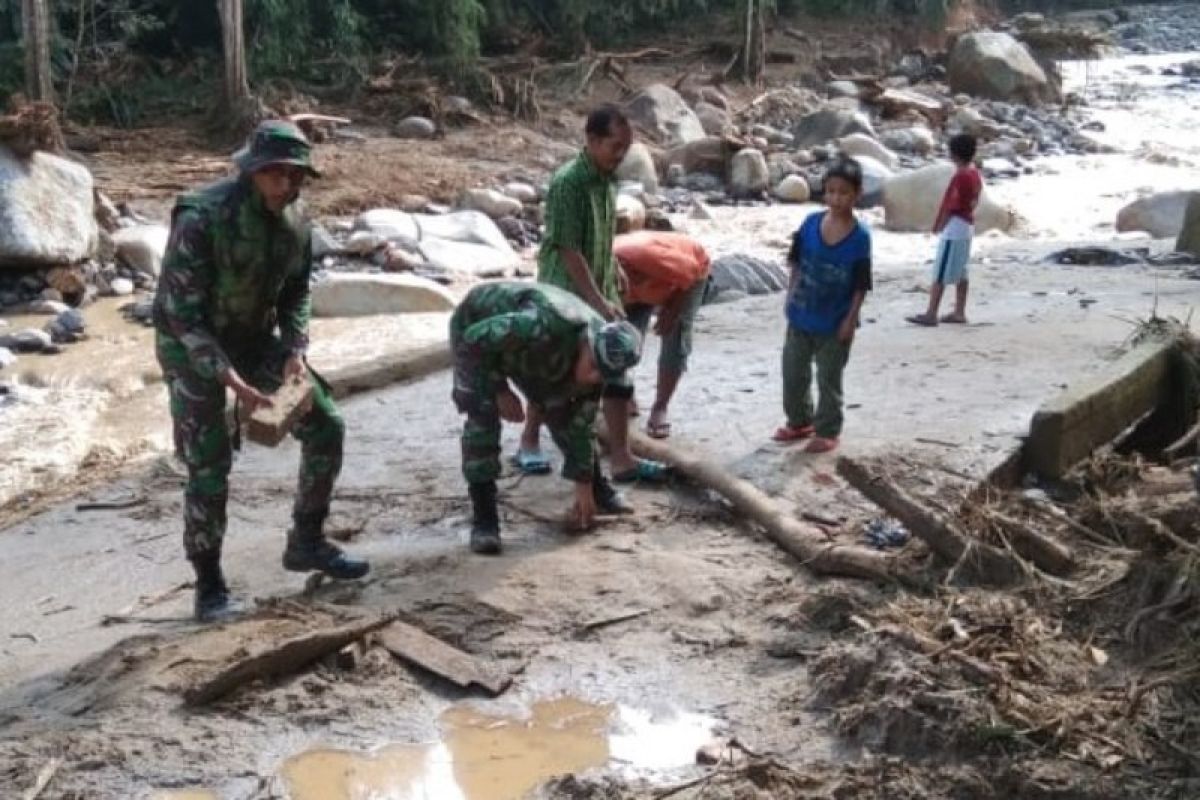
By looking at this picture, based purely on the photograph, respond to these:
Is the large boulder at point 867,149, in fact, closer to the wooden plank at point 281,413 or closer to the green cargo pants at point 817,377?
the green cargo pants at point 817,377

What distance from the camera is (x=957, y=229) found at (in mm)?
9258

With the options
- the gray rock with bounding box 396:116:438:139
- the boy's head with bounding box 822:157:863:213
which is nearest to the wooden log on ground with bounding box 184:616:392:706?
the boy's head with bounding box 822:157:863:213

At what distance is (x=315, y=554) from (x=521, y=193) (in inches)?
444

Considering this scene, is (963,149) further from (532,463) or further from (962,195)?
(532,463)

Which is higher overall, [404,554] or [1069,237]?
[404,554]

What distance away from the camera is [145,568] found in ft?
18.4

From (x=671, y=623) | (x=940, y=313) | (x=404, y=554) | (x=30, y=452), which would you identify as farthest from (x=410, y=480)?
(x=940, y=313)

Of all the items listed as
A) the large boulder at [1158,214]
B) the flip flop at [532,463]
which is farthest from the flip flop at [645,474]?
the large boulder at [1158,214]

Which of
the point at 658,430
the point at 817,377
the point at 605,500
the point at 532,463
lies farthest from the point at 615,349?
the point at 658,430

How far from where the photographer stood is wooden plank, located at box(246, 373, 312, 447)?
4.42m

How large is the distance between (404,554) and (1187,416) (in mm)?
3615

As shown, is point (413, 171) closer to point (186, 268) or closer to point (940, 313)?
point (940, 313)

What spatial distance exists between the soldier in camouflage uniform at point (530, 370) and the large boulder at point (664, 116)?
47.8 feet

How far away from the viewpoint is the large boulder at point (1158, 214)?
47.3 ft
